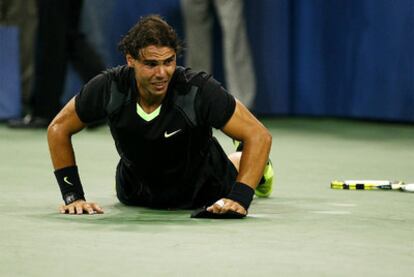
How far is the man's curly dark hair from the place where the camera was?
492 cm

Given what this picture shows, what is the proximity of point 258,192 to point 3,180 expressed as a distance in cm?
155

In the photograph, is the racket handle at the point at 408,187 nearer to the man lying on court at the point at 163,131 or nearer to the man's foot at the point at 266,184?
the man's foot at the point at 266,184

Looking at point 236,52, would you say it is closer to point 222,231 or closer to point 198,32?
point 198,32

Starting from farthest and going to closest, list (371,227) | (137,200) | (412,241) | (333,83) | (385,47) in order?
1. (333,83)
2. (385,47)
3. (137,200)
4. (371,227)
5. (412,241)

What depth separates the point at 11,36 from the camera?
34.5 feet

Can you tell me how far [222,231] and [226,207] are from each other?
0.31m

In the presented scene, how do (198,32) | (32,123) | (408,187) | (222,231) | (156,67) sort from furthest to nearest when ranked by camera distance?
(198,32), (32,123), (408,187), (156,67), (222,231)

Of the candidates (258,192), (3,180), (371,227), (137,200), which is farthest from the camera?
(3,180)

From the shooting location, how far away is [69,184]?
17.2ft

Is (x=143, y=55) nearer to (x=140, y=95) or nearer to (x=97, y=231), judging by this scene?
(x=140, y=95)

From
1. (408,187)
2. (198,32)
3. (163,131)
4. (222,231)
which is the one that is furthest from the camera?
(198,32)

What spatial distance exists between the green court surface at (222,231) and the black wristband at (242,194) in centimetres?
10

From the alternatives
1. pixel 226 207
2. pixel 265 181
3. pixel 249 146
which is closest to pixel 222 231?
pixel 226 207

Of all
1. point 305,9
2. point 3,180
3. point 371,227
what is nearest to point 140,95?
point 371,227
